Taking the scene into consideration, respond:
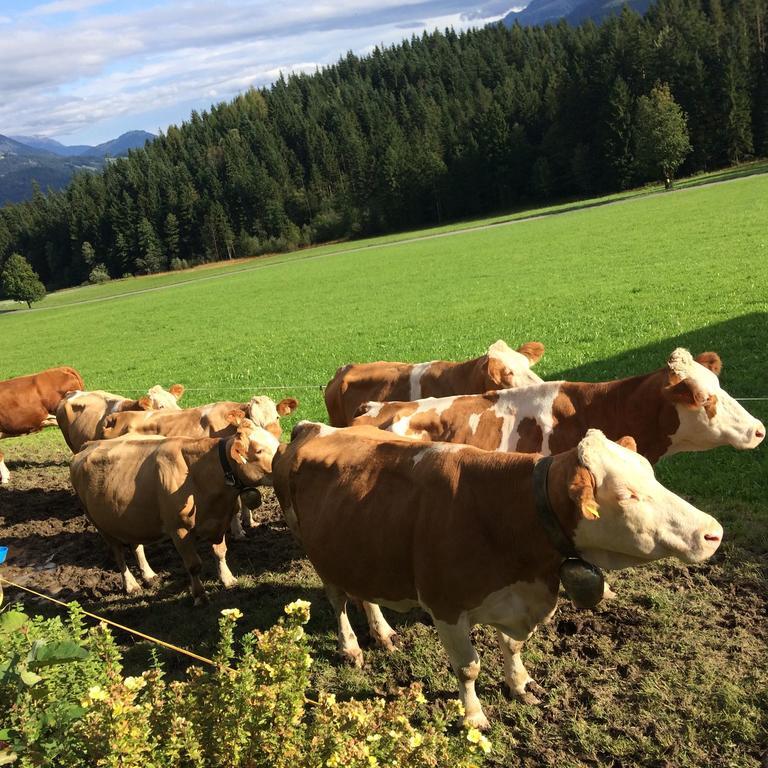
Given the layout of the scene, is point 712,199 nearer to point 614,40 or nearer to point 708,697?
point 708,697

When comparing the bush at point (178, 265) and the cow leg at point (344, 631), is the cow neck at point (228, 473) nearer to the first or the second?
the cow leg at point (344, 631)

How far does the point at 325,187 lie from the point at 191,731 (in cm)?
11937

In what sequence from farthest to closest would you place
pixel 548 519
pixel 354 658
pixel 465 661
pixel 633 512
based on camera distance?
pixel 354 658
pixel 465 661
pixel 548 519
pixel 633 512

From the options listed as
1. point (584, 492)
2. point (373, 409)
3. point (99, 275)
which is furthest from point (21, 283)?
point (584, 492)

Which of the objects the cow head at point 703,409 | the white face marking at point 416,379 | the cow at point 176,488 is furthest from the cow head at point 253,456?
the cow head at point 703,409

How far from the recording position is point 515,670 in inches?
194

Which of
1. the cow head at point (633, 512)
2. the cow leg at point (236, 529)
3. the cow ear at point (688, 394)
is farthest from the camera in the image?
the cow leg at point (236, 529)

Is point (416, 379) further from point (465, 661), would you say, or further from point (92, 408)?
point (92, 408)

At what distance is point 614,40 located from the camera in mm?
87688

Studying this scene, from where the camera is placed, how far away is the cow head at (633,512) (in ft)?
11.1

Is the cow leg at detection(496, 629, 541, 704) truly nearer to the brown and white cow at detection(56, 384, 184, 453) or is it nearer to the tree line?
the brown and white cow at detection(56, 384, 184, 453)

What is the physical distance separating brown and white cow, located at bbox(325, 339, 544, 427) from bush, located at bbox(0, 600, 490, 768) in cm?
496

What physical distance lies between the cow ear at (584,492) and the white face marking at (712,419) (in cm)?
252

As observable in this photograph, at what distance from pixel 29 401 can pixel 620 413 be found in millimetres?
11947
